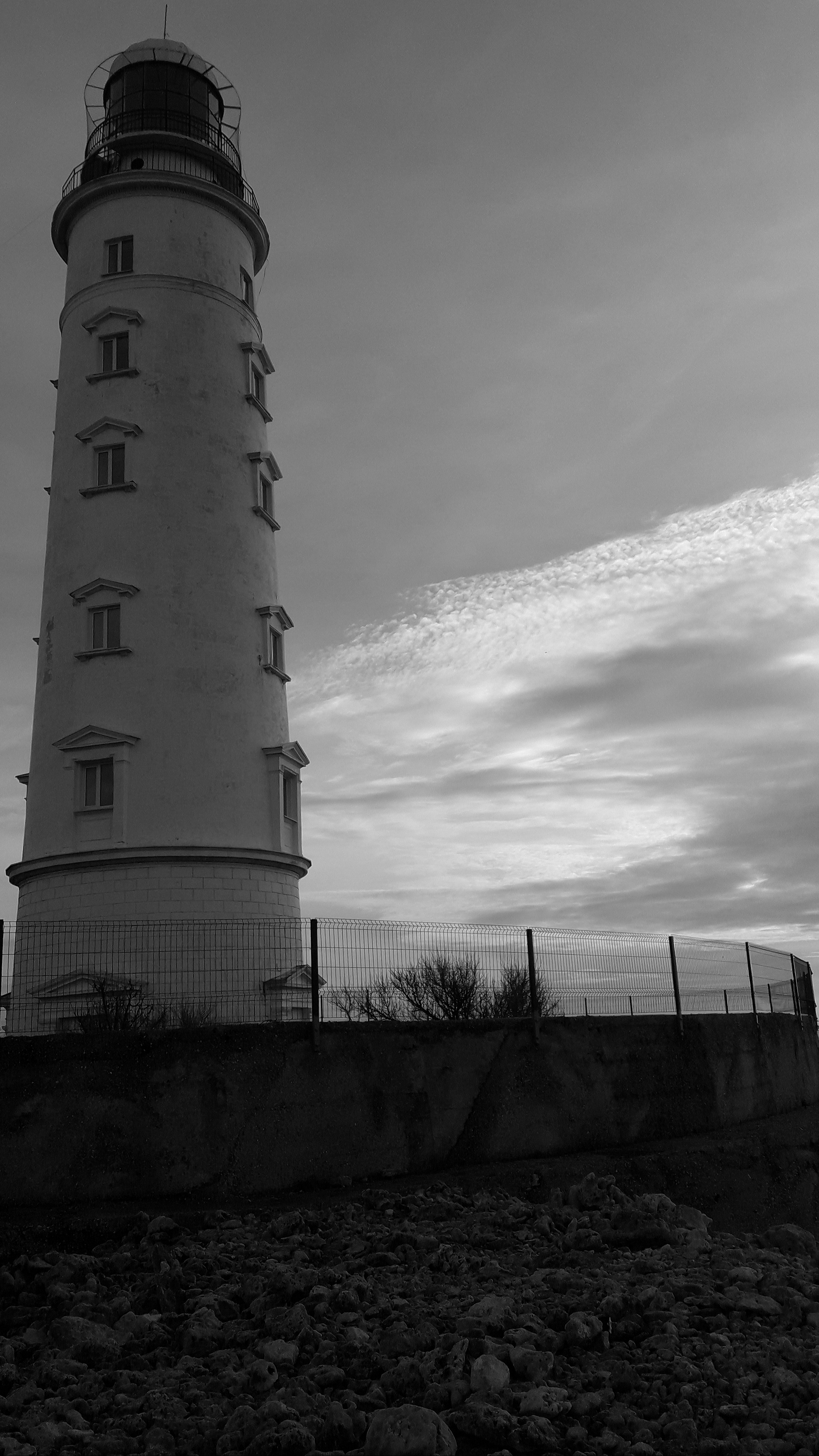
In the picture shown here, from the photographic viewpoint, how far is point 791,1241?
15094 millimetres

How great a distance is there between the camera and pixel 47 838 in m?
23.5

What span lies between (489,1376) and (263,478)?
2133cm

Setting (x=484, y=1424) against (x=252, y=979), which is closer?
(x=484, y=1424)

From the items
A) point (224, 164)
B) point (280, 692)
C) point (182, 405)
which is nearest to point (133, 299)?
point (182, 405)

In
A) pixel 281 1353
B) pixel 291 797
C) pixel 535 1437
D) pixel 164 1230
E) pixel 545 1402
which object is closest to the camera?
pixel 535 1437

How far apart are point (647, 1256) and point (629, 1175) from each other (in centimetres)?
439

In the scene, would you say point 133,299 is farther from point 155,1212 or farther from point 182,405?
point 155,1212

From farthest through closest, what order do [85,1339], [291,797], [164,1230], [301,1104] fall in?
[291,797], [301,1104], [164,1230], [85,1339]

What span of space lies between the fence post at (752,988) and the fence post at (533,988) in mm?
6994

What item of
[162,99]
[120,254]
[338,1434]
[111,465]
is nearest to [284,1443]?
[338,1434]

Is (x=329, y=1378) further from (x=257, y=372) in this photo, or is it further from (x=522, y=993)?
(x=257, y=372)

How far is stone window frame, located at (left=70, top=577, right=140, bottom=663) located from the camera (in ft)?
78.1

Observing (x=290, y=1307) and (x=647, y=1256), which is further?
(x=647, y=1256)

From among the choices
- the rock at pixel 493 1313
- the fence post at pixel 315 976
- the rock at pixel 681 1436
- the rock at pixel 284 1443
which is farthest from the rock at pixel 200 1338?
the fence post at pixel 315 976
